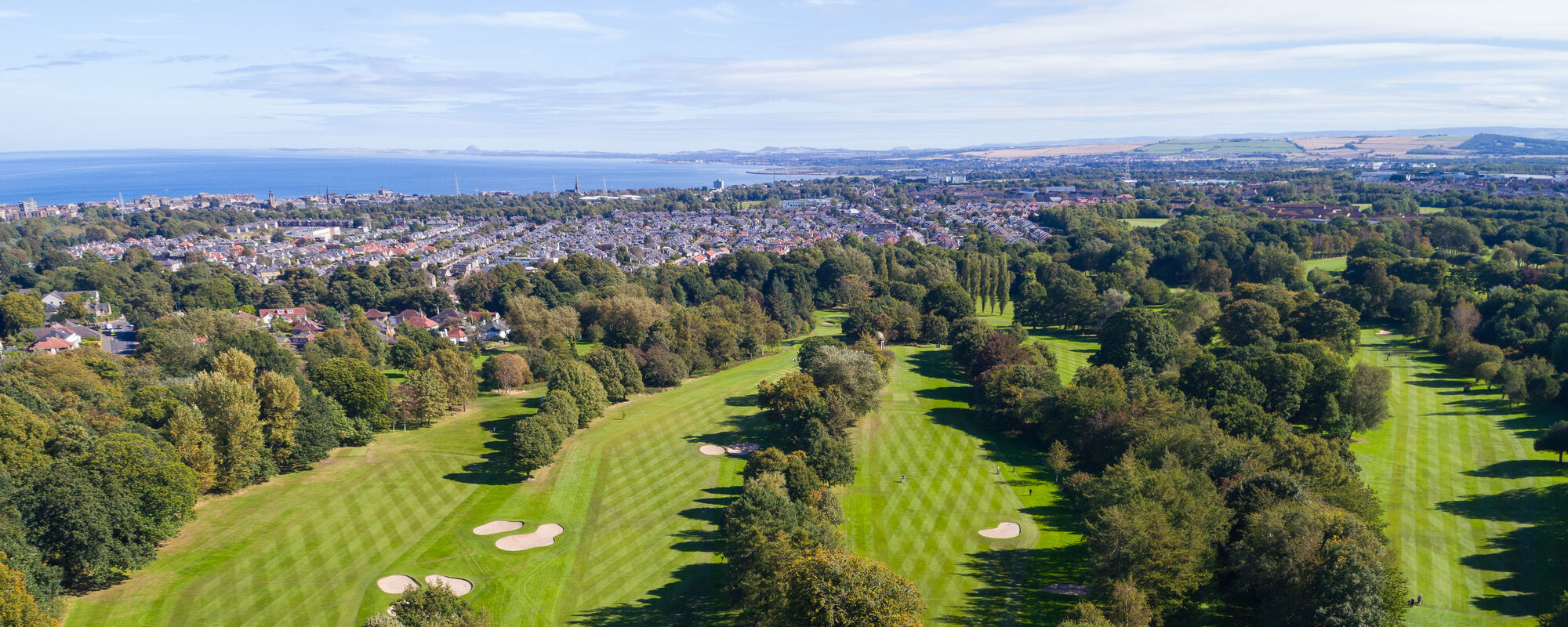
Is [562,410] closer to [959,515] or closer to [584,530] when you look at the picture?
[584,530]

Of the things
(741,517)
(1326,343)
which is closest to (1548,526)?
(1326,343)

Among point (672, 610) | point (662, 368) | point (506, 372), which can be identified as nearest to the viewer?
point (672, 610)

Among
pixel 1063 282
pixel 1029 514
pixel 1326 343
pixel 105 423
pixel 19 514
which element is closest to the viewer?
pixel 19 514

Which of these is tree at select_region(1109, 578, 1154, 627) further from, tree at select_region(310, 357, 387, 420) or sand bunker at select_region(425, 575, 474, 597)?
tree at select_region(310, 357, 387, 420)

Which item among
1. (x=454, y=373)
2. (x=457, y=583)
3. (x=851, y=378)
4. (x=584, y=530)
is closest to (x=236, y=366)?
(x=454, y=373)

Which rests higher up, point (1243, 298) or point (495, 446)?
point (1243, 298)

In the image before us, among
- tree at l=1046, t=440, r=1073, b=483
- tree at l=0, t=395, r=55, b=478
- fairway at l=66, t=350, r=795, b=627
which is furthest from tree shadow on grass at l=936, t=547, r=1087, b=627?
tree at l=0, t=395, r=55, b=478

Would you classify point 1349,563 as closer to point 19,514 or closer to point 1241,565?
point 1241,565
